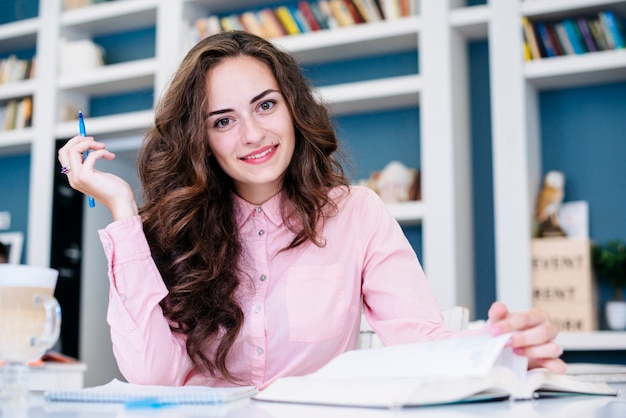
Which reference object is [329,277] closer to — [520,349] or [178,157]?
[178,157]

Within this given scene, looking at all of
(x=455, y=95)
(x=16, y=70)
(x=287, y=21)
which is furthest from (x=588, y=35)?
(x=16, y=70)

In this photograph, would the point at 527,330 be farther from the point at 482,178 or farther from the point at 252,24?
the point at 252,24

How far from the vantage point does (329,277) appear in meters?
1.58

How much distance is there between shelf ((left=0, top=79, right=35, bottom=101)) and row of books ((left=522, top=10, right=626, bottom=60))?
281cm

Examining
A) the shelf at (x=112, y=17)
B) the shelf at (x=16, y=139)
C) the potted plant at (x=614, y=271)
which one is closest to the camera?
the potted plant at (x=614, y=271)

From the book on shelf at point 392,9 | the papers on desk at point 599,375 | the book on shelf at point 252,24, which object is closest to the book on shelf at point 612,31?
the book on shelf at point 392,9

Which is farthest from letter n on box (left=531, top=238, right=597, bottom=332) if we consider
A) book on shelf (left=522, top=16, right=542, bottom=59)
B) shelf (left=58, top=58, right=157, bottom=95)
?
shelf (left=58, top=58, right=157, bottom=95)

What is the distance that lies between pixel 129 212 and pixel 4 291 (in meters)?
0.51

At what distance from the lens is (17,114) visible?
4527 mm

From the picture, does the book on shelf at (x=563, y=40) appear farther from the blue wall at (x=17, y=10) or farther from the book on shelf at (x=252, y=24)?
the blue wall at (x=17, y=10)

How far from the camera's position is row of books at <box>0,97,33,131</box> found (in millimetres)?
4473

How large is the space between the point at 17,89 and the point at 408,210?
2555 millimetres

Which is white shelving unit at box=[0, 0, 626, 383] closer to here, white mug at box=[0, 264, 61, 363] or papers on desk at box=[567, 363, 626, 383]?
papers on desk at box=[567, 363, 626, 383]

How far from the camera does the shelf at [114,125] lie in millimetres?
4055
